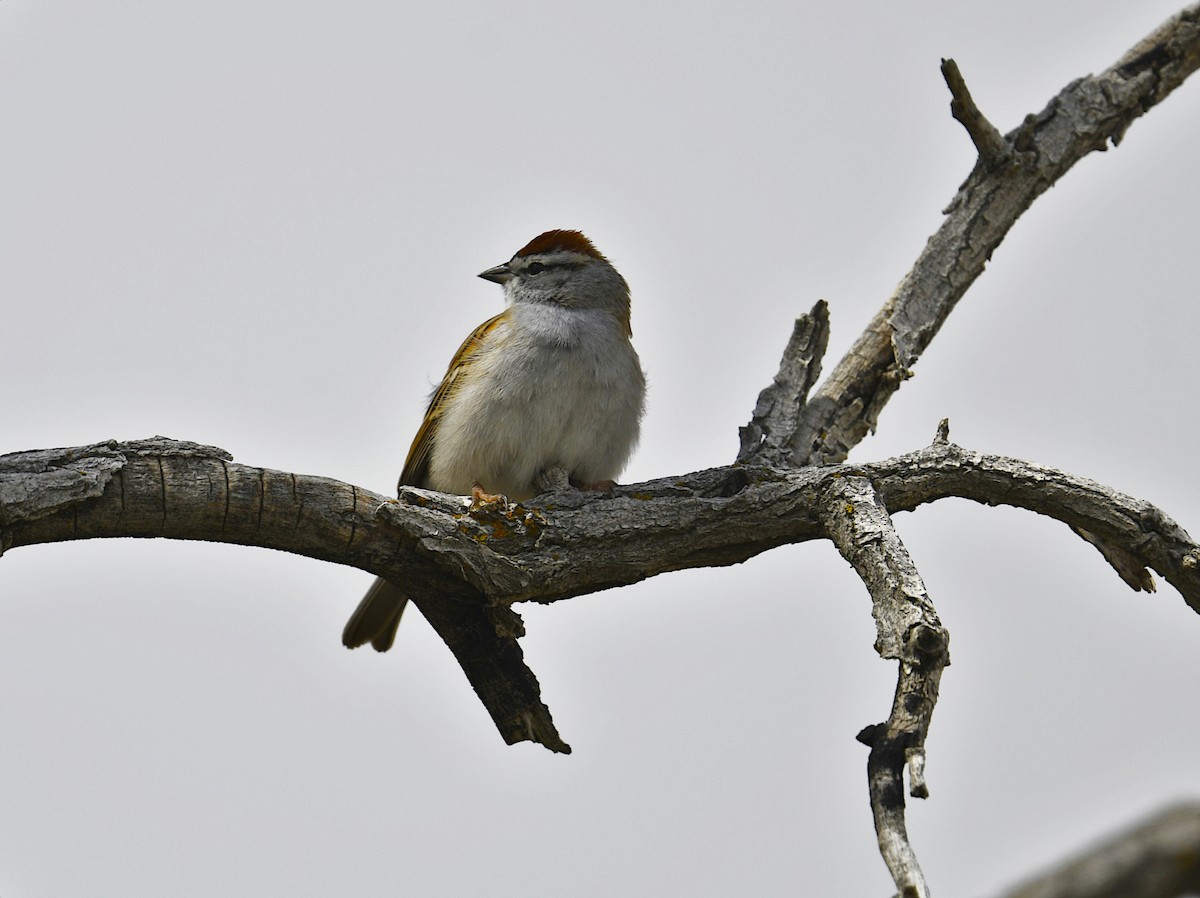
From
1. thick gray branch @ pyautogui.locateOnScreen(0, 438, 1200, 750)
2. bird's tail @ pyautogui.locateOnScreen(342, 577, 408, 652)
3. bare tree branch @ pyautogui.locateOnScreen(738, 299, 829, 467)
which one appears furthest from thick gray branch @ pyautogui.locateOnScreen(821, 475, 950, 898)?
bird's tail @ pyautogui.locateOnScreen(342, 577, 408, 652)

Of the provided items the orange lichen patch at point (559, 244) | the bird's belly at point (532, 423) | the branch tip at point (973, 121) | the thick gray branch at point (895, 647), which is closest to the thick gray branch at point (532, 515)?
the thick gray branch at point (895, 647)

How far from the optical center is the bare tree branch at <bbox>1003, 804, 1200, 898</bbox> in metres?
1.46

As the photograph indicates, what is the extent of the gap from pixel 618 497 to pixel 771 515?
2.10 feet

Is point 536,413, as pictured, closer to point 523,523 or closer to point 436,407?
point 436,407

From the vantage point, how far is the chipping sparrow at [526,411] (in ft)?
20.3

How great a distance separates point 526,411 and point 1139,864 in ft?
15.9

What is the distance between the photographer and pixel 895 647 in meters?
4.29

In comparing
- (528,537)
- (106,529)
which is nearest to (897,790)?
(528,537)

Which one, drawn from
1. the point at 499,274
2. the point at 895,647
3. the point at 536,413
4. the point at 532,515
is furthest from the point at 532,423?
the point at 895,647

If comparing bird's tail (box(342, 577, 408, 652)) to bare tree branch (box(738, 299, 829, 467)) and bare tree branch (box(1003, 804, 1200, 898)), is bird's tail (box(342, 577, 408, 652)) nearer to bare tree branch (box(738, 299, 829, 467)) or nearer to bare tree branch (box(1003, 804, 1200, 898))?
bare tree branch (box(738, 299, 829, 467))

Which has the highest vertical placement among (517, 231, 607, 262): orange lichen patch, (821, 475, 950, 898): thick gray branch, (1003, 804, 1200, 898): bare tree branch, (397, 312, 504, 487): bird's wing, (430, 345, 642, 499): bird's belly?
(517, 231, 607, 262): orange lichen patch

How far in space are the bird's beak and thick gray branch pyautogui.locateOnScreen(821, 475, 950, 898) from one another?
123 inches

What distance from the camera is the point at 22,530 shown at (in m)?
4.22

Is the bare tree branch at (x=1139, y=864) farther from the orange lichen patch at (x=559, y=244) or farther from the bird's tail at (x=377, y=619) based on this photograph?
the orange lichen patch at (x=559, y=244)
